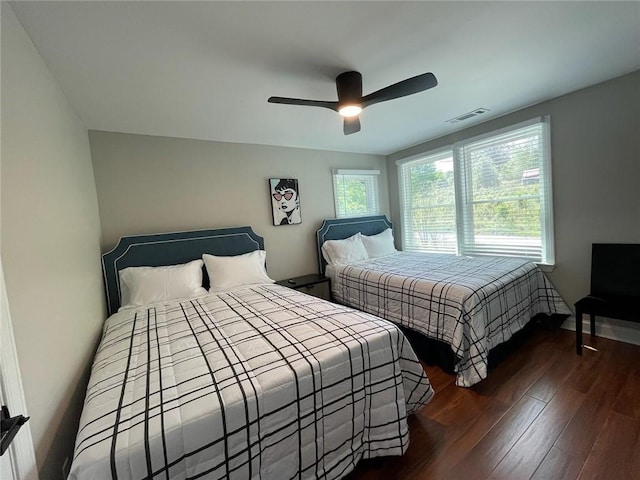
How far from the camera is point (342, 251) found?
3607mm

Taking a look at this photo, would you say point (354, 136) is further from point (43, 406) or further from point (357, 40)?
point (43, 406)

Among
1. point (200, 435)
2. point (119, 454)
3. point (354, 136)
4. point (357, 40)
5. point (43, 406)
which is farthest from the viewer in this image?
point (354, 136)

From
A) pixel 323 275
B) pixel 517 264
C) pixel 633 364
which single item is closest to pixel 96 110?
pixel 323 275

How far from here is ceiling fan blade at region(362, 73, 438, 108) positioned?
158 centimetres

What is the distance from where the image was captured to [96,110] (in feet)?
7.14

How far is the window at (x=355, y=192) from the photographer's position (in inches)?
160

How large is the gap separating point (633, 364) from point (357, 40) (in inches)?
123

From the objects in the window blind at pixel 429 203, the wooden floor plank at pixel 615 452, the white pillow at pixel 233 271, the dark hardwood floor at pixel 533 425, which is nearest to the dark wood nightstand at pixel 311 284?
the white pillow at pixel 233 271

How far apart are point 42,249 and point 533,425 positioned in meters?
2.80

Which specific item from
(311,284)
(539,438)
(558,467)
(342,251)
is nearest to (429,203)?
(342,251)

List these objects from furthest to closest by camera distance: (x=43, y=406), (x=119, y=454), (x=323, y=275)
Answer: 1. (x=323, y=275)
2. (x=43, y=406)
3. (x=119, y=454)

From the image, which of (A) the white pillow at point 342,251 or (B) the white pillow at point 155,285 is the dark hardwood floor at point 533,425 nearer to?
(A) the white pillow at point 342,251

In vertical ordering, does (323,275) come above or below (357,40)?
below

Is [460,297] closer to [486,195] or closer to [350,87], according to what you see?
[350,87]
